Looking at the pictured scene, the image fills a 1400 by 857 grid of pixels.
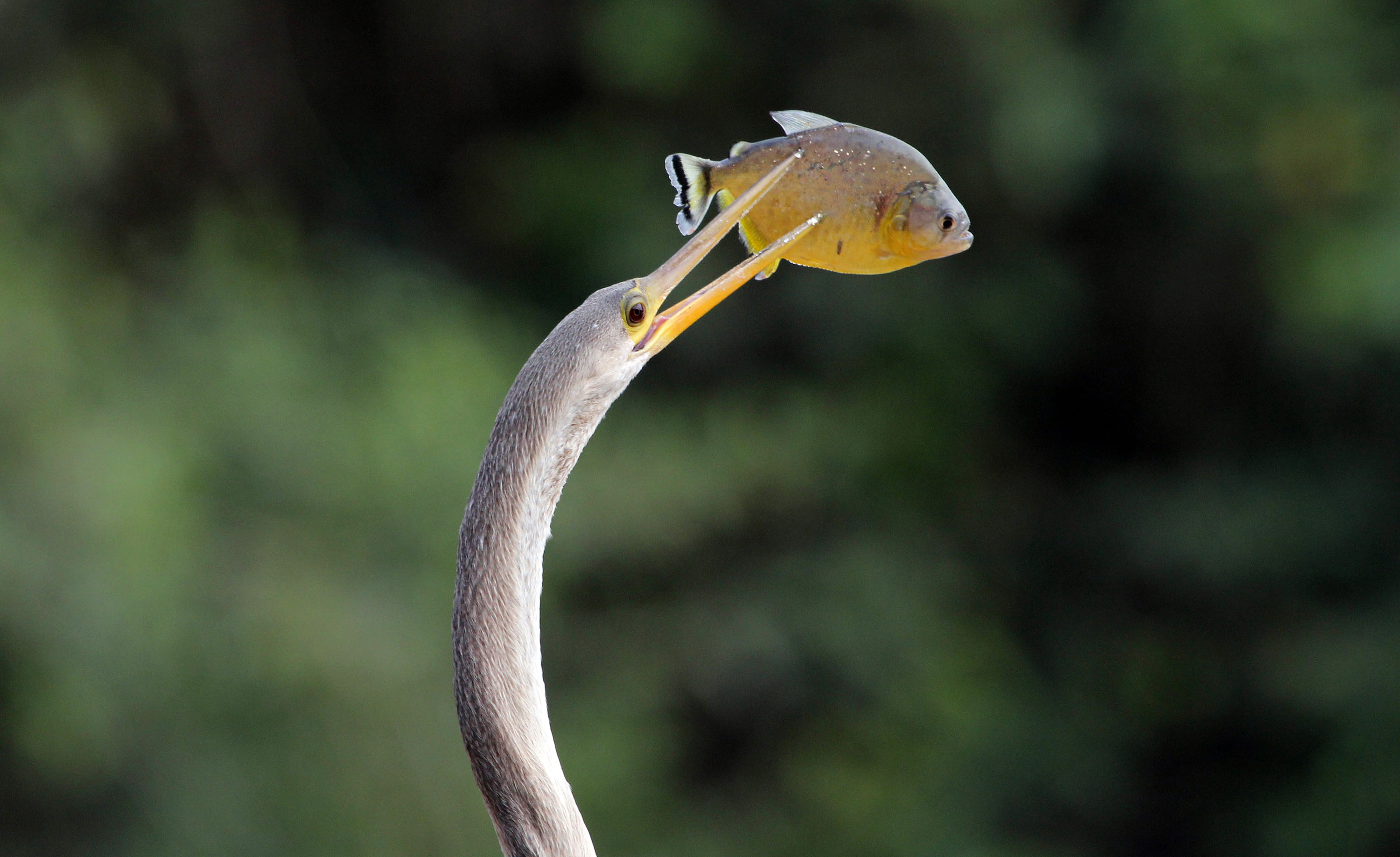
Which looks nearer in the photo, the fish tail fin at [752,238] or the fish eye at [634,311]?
the fish tail fin at [752,238]

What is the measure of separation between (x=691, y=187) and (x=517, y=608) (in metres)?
0.38

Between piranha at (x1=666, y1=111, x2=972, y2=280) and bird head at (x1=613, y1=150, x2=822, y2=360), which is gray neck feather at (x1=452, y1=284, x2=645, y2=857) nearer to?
bird head at (x1=613, y1=150, x2=822, y2=360)

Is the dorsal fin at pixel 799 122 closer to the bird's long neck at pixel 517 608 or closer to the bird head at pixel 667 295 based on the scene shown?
the bird head at pixel 667 295

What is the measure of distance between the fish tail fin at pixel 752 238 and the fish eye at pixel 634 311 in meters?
0.18

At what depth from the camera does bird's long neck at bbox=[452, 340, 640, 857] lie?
1.12 meters

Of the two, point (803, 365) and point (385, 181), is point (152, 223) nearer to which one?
point (385, 181)

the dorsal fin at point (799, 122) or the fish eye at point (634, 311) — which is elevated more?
the fish eye at point (634, 311)

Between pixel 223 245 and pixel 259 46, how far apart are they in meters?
1.04

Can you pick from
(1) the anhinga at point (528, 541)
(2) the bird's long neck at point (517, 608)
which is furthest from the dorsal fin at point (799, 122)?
(2) the bird's long neck at point (517, 608)

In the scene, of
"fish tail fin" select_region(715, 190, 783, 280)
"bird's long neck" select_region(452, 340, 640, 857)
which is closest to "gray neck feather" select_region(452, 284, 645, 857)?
"bird's long neck" select_region(452, 340, 640, 857)

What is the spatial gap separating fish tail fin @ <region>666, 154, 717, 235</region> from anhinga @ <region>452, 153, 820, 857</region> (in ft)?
0.51

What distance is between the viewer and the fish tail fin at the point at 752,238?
37.1 inches

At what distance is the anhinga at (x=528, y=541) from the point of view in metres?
1.12

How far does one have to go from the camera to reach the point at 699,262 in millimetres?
1141
